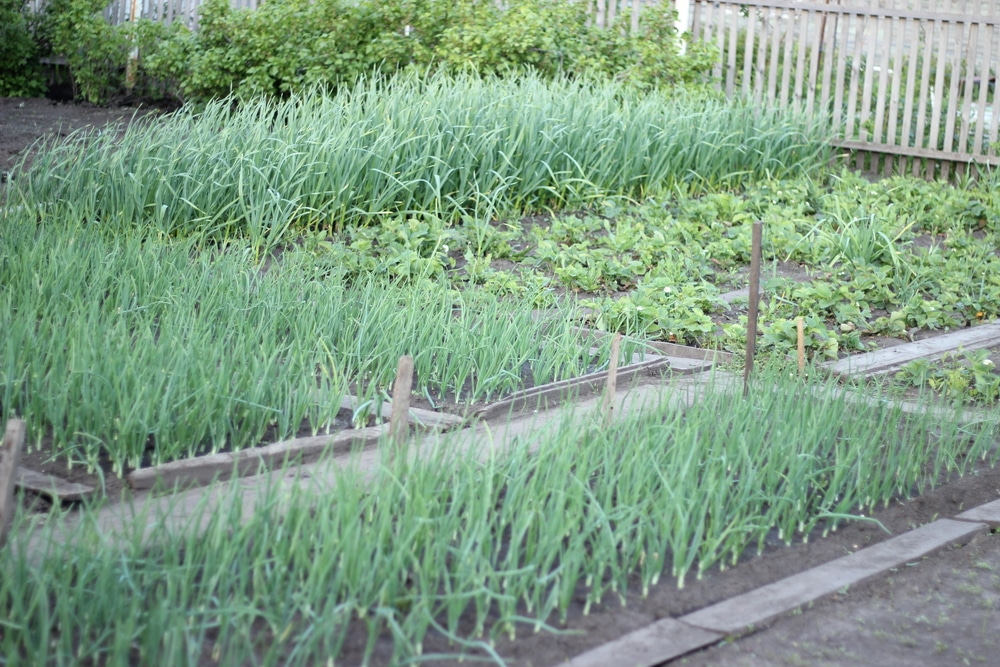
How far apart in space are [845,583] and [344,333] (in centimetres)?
212

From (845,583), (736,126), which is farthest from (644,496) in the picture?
(736,126)

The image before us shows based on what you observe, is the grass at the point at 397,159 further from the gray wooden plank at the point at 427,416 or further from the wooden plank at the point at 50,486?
the wooden plank at the point at 50,486

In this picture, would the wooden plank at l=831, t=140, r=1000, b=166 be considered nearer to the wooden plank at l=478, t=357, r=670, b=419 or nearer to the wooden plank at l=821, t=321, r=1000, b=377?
the wooden plank at l=821, t=321, r=1000, b=377

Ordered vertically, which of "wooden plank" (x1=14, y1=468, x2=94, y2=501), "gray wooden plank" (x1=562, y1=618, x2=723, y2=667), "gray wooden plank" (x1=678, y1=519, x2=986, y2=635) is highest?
"wooden plank" (x1=14, y1=468, x2=94, y2=501)

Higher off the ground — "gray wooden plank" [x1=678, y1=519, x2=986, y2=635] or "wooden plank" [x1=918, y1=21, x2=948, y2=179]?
"wooden plank" [x1=918, y1=21, x2=948, y2=179]

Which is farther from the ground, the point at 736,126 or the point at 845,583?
the point at 736,126

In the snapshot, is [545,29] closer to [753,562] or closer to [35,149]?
[35,149]

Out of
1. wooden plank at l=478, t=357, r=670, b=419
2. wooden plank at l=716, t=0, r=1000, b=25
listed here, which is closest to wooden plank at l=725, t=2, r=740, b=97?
wooden plank at l=716, t=0, r=1000, b=25

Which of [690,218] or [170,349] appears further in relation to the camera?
[690,218]

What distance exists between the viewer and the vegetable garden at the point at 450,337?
2439 mm

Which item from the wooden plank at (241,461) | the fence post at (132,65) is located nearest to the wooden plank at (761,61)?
the fence post at (132,65)

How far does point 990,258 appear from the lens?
6.69 meters

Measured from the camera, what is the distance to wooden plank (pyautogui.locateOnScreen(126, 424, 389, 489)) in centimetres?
309

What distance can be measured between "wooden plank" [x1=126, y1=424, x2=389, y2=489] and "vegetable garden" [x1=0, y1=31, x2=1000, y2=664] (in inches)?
4.7
